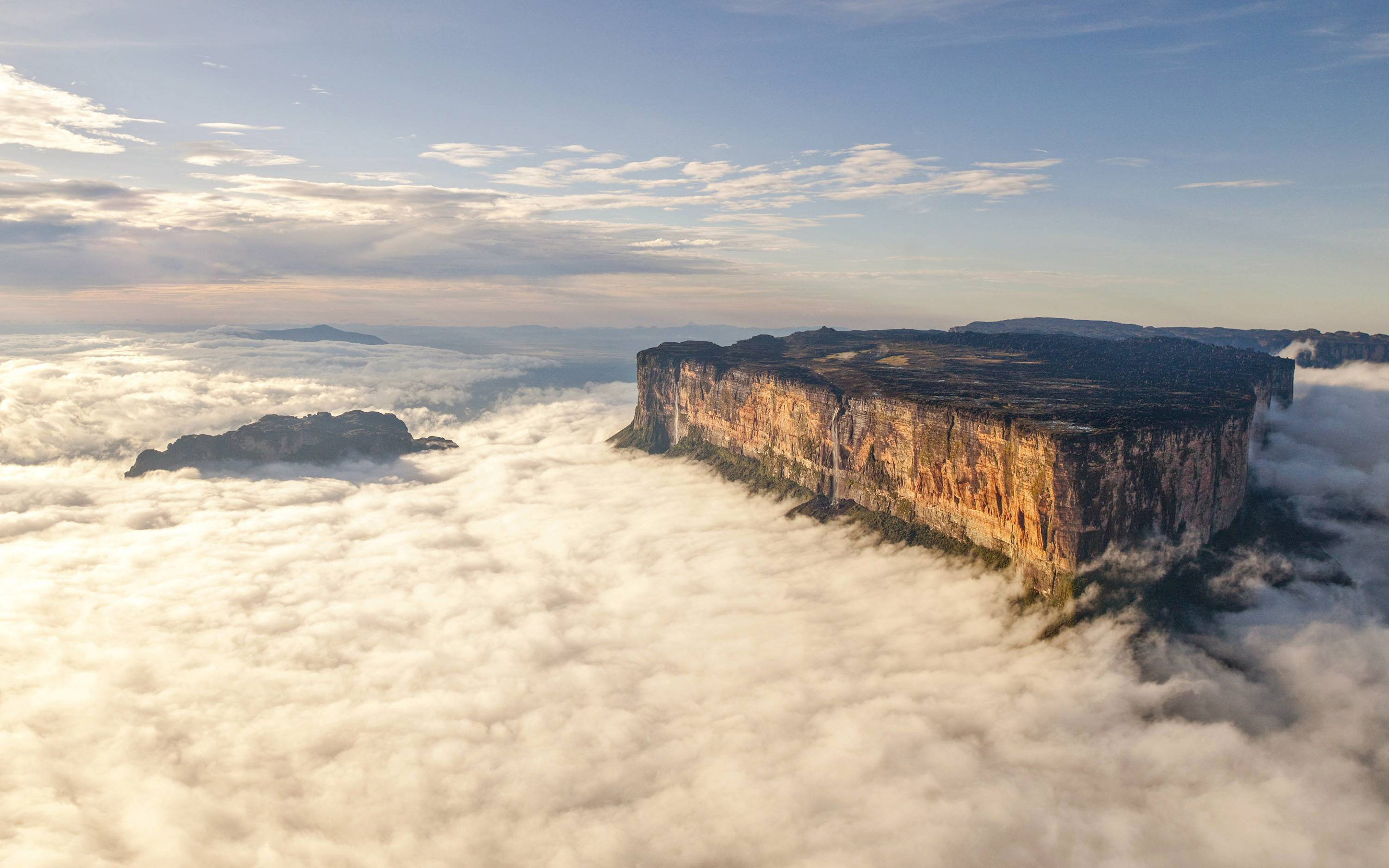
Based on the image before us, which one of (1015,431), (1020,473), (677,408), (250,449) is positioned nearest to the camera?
(1015,431)

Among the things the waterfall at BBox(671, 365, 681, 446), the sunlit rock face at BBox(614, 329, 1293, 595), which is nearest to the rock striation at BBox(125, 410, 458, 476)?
the waterfall at BBox(671, 365, 681, 446)

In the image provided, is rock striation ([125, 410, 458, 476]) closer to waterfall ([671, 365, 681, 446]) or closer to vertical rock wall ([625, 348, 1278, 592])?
waterfall ([671, 365, 681, 446])

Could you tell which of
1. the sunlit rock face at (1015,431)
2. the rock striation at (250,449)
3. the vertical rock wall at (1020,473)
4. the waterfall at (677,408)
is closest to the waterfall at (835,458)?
the vertical rock wall at (1020,473)

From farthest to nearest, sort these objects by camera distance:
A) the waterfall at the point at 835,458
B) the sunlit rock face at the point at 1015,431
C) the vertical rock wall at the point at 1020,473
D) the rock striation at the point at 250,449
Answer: the rock striation at the point at 250,449 < the waterfall at the point at 835,458 < the sunlit rock face at the point at 1015,431 < the vertical rock wall at the point at 1020,473

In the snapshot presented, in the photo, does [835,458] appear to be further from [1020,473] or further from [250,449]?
[250,449]

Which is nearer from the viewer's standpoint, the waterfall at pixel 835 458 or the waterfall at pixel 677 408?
the waterfall at pixel 835 458

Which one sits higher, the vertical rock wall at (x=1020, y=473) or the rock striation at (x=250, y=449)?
the vertical rock wall at (x=1020, y=473)

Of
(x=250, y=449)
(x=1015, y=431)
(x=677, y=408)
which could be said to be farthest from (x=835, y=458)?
(x=250, y=449)

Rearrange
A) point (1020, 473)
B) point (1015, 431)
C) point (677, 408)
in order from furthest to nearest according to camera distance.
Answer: point (677, 408) < point (1020, 473) < point (1015, 431)

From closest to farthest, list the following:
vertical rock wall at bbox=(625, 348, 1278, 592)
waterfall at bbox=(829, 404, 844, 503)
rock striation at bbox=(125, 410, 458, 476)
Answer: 1. vertical rock wall at bbox=(625, 348, 1278, 592)
2. waterfall at bbox=(829, 404, 844, 503)
3. rock striation at bbox=(125, 410, 458, 476)

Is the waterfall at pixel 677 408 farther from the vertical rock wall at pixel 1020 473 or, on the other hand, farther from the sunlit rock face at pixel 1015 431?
the vertical rock wall at pixel 1020 473
